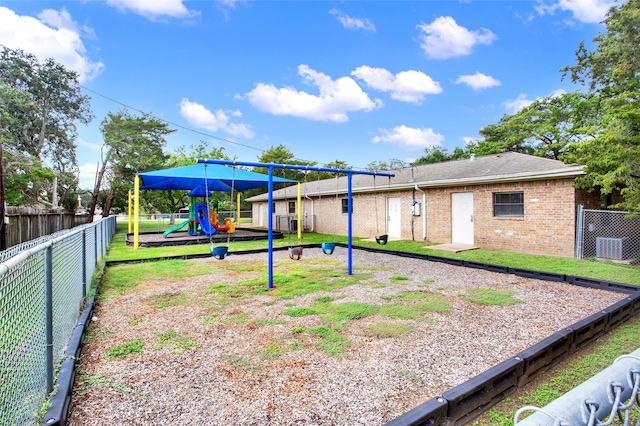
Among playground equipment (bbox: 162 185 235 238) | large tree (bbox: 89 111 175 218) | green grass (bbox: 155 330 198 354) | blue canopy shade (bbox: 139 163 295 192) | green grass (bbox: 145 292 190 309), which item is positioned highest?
large tree (bbox: 89 111 175 218)

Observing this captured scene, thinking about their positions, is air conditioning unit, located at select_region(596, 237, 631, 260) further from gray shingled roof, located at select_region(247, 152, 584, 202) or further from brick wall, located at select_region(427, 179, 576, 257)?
gray shingled roof, located at select_region(247, 152, 584, 202)

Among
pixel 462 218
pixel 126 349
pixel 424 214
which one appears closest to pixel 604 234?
pixel 462 218

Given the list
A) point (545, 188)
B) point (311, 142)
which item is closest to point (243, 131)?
point (311, 142)

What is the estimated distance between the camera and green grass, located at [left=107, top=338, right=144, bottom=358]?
3.26m

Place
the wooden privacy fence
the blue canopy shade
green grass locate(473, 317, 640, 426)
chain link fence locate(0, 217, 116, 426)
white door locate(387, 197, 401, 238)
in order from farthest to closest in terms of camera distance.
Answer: white door locate(387, 197, 401, 238) < the blue canopy shade < the wooden privacy fence < green grass locate(473, 317, 640, 426) < chain link fence locate(0, 217, 116, 426)

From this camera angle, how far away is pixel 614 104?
28.9 feet

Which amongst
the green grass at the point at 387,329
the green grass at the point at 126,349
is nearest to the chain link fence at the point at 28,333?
the green grass at the point at 126,349

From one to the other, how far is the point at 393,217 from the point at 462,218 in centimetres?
312

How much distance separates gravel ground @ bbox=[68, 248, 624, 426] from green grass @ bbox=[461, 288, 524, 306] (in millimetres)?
137

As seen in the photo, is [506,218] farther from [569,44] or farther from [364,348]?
[569,44]

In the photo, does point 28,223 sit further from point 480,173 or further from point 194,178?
point 480,173

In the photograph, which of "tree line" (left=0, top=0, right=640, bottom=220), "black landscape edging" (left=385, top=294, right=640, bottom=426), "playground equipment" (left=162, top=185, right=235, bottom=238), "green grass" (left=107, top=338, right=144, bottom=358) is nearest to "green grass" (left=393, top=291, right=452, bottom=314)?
"black landscape edging" (left=385, top=294, right=640, bottom=426)

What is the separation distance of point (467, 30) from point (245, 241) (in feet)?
43.1

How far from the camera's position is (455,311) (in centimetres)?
443
